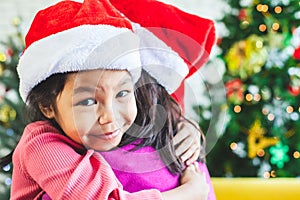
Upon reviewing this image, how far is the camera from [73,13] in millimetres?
972

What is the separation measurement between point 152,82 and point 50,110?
17 centimetres

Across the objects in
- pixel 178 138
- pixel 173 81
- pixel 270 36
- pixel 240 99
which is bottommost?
pixel 240 99

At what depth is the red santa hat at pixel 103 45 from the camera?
898mm

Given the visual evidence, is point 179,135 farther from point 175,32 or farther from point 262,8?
point 262,8

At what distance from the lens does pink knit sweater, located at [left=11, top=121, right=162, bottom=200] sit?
0.89m

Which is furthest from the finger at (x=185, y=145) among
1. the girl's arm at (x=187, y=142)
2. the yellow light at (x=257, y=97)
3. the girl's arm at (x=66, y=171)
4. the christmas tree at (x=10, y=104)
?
the yellow light at (x=257, y=97)

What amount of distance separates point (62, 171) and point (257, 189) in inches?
41.6

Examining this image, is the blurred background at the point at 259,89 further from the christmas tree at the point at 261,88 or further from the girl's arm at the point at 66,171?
the girl's arm at the point at 66,171

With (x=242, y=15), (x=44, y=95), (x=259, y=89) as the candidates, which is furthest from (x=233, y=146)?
(x=44, y=95)

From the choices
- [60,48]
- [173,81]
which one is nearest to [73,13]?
[60,48]

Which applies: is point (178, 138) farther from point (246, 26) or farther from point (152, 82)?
point (246, 26)

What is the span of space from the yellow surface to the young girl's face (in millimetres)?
948

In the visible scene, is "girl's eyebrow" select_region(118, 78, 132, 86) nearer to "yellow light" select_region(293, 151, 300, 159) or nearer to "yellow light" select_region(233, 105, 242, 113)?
"yellow light" select_region(233, 105, 242, 113)

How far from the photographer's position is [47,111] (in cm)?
98
